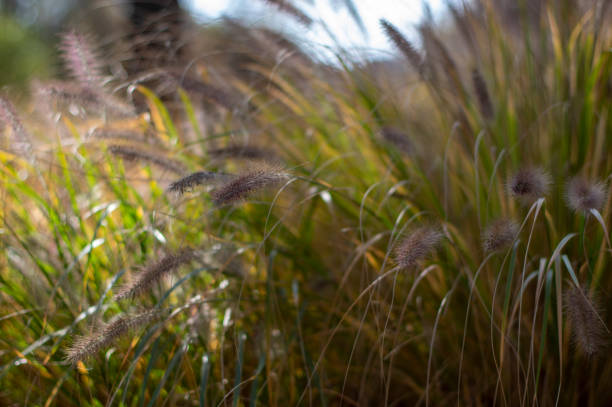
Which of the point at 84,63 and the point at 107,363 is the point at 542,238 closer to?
the point at 107,363

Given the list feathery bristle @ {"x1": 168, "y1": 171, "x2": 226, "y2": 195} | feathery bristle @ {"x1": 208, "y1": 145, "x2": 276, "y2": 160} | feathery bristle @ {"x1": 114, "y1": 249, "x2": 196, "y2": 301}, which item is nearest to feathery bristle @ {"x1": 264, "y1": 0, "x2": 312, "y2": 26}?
feathery bristle @ {"x1": 208, "y1": 145, "x2": 276, "y2": 160}

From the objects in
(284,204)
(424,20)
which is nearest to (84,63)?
(284,204)

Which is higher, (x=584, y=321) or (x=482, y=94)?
(x=482, y=94)

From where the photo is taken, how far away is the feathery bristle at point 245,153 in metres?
1.50

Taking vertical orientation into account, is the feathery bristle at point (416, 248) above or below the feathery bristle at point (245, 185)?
below

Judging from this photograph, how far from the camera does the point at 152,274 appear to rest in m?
1.15

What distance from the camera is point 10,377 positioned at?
1558 millimetres

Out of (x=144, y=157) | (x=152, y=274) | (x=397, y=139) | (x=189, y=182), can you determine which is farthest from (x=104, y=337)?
(x=397, y=139)

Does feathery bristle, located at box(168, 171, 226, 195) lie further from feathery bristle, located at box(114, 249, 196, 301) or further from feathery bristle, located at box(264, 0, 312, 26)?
feathery bristle, located at box(264, 0, 312, 26)

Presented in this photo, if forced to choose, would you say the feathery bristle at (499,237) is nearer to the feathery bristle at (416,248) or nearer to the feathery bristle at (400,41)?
the feathery bristle at (416,248)

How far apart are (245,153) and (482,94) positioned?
0.72m

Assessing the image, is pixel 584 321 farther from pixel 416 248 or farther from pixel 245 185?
pixel 245 185

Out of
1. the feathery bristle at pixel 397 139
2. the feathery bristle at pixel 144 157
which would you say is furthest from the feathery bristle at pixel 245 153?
the feathery bristle at pixel 397 139

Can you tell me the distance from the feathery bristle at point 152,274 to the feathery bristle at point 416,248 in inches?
19.3
